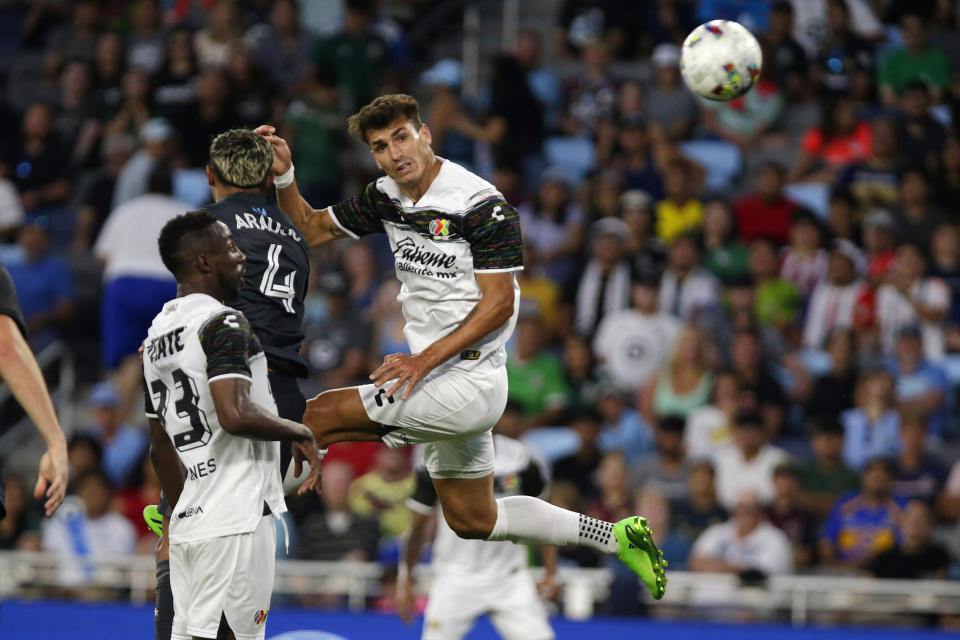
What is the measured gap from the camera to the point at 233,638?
559 cm

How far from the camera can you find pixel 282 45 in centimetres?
1493

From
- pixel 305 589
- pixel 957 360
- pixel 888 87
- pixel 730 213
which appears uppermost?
pixel 888 87

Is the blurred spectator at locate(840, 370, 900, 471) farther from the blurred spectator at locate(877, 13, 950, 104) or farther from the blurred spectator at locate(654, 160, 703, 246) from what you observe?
the blurred spectator at locate(877, 13, 950, 104)

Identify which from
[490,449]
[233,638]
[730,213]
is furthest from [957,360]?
[233,638]

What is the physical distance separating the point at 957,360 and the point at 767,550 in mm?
2488

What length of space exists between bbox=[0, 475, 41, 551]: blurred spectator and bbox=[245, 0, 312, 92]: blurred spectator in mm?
4874

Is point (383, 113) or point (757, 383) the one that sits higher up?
point (383, 113)

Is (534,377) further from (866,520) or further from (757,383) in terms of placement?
(866,520)

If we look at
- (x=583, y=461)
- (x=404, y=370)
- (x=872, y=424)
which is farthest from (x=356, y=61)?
(x=404, y=370)

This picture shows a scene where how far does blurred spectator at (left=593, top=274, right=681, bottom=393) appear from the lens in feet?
39.3

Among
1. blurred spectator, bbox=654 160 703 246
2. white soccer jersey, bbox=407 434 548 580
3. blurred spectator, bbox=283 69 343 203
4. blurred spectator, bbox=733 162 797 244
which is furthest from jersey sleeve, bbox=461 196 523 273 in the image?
blurred spectator, bbox=283 69 343 203

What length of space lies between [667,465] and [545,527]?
4201 millimetres

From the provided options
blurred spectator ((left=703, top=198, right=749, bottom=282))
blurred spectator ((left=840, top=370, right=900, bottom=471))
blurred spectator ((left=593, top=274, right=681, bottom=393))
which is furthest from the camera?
Result: blurred spectator ((left=703, top=198, right=749, bottom=282))

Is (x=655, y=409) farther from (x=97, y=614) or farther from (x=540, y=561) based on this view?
(x=97, y=614)
